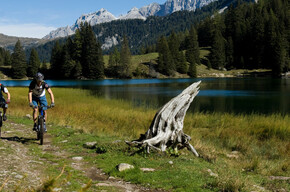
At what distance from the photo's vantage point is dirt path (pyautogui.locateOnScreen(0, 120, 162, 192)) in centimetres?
599

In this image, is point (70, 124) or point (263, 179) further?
point (70, 124)

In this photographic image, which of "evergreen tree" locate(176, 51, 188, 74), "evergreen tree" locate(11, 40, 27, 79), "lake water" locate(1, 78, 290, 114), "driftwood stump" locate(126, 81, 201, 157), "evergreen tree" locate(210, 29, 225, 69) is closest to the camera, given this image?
"driftwood stump" locate(126, 81, 201, 157)

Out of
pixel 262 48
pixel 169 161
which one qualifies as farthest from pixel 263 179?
pixel 262 48

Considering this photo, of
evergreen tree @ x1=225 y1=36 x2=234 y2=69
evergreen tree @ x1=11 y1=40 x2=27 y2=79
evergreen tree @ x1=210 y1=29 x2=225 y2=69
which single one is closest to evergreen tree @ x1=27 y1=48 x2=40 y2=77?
evergreen tree @ x1=11 y1=40 x2=27 y2=79

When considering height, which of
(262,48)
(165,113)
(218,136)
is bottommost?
(218,136)

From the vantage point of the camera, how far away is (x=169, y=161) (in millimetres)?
8656

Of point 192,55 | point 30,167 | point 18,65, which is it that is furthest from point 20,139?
point 18,65

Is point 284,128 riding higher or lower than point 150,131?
lower

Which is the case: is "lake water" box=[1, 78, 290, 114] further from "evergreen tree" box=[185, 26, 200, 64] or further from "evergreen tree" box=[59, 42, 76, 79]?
"evergreen tree" box=[185, 26, 200, 64]

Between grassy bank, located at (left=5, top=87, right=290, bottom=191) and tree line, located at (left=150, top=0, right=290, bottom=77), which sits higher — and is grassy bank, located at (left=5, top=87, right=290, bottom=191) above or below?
below

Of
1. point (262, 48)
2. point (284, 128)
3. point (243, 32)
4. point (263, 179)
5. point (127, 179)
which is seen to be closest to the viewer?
point (127, 179)

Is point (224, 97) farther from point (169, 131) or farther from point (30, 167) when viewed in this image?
point (30, 167)

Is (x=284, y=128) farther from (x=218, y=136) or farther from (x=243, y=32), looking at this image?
(x=243, y=32)

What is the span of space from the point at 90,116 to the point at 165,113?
11.9 metres
